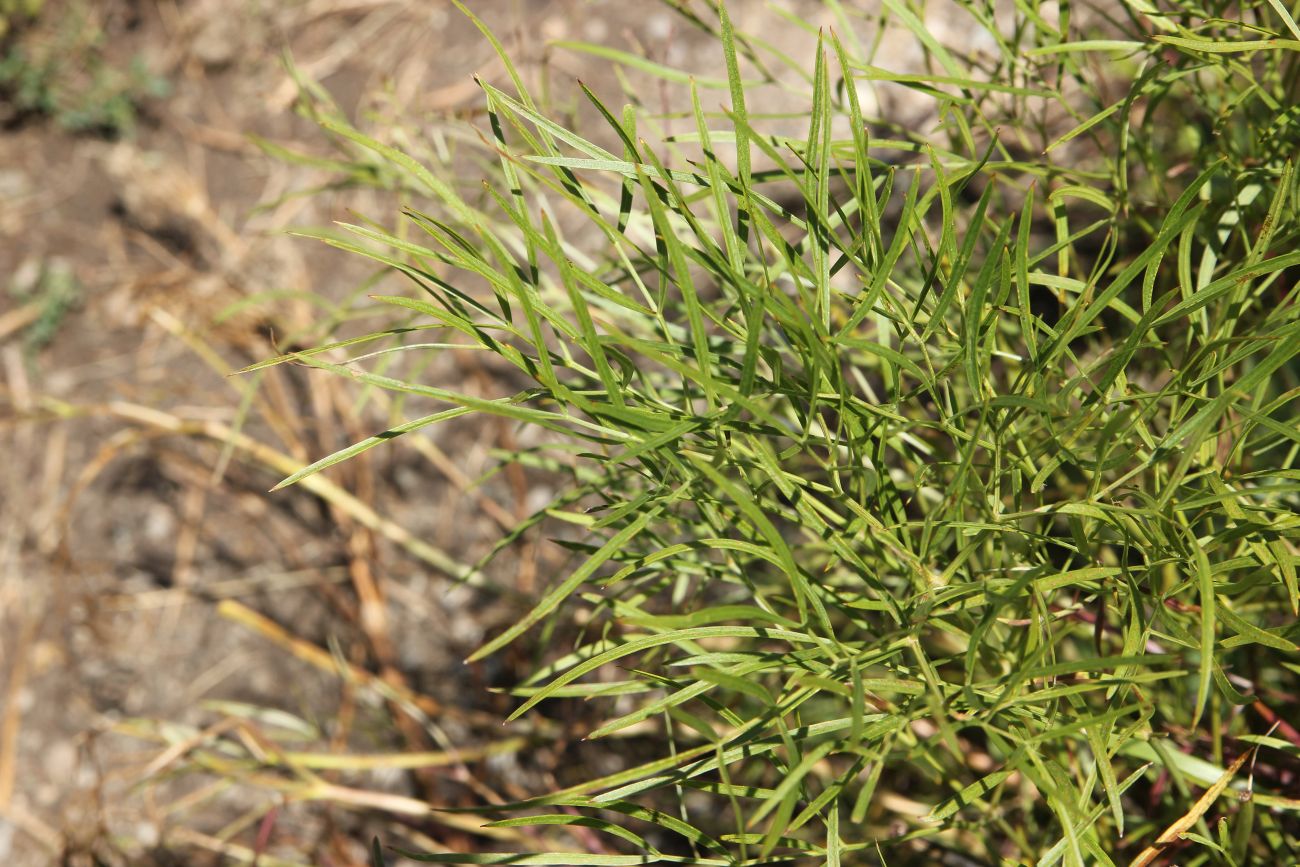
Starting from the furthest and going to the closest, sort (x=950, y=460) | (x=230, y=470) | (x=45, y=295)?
(x=45, y=295) < (x=230, y=470) < (x=950, y=460)

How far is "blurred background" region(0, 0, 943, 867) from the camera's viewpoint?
1.33m

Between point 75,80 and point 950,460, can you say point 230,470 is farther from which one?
point 950,460

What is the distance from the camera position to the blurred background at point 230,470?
133 cm

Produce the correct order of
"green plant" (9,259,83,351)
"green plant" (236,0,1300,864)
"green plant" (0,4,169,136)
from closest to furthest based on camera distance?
1. "green plant" (236,0,1300,864)
2. "green plant" (9,259,83,351)
3. "green plant" (0,4,169,136)

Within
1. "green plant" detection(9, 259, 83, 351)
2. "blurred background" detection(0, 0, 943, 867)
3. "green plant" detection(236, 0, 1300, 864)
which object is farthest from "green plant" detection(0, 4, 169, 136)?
"green plant" detection(236, 0, 1300, 864)

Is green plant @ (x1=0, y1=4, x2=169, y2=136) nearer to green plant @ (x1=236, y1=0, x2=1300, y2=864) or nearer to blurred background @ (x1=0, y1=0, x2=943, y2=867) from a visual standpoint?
blurred background @ (x1=0, y1=0, x2=943, y2=867)

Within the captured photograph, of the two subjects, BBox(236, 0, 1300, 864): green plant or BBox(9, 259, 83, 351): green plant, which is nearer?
BBox(236, 0, 1300, 864): green plant

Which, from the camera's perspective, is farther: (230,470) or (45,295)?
(45,295)

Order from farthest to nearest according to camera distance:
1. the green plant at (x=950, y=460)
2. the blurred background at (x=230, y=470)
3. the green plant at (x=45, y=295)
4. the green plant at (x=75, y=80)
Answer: the green plant at (x=75, y=80), the green plant at (x=45, y=295), the blurred background at (x=230, y=470), the green plant at (x=950, y=460)

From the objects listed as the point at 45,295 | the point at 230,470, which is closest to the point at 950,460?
the point at 230,470

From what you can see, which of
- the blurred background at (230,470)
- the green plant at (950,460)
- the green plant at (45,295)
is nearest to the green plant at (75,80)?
the blurred background at (230,470)

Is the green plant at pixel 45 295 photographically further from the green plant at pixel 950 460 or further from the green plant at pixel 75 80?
the green plant at pixel 950 460

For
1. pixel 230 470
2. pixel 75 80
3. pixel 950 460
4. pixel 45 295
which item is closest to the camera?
pixel 950 460

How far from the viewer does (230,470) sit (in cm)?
160
